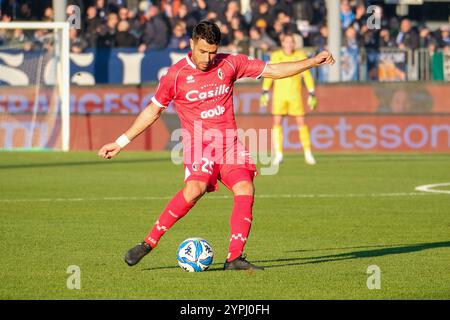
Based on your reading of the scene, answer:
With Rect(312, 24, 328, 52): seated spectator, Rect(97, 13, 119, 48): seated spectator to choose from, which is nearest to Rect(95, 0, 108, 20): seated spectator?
Rect(97, 13, 119, 48): seated spectator

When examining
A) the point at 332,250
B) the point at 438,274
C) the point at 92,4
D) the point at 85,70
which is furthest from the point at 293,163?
the point at 438,274

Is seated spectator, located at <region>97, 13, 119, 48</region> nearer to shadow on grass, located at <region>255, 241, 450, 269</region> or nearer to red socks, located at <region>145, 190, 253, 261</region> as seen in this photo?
shadow on grass, located at <region>255, 241, 450, 269</region>

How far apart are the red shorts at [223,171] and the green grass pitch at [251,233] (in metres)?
0.72

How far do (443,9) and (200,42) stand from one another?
82.7 feet

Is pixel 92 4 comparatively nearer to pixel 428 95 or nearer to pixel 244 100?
pixel 244 100

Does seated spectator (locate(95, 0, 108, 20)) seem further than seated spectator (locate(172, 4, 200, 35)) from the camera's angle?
Yes

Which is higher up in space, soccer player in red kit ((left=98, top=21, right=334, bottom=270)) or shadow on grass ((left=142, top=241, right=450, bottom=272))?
soccer player in red kit ((left=98, top=21, right=334, bottom=270))

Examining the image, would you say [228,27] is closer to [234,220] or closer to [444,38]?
[444,38]

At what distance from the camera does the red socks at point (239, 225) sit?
9.30m

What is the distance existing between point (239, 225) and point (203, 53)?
4.49 feet

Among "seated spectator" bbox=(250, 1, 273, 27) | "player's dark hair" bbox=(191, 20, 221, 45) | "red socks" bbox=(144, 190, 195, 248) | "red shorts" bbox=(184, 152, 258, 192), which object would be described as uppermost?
"seated spectator" bbox=(250, 1, 273, 27)

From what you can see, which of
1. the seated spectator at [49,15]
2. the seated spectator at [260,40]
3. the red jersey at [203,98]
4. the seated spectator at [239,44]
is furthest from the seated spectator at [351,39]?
the red jersey at [203,98]

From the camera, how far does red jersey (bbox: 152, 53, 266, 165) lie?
9312mm

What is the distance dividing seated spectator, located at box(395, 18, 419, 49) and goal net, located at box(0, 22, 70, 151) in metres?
7.60
